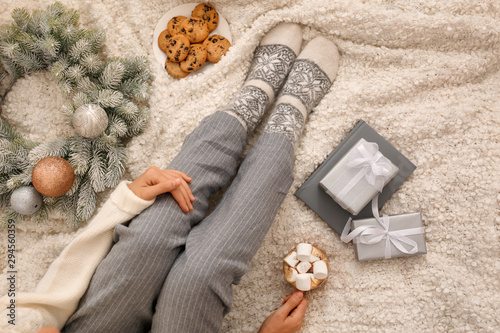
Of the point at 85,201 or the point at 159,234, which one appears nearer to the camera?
the point at 159,234

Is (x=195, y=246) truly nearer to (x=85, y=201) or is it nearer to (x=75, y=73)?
(x=85, y=201)

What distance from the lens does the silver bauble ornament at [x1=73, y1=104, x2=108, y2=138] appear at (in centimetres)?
92

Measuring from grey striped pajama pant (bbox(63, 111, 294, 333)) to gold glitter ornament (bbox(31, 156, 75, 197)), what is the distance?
0.57ft

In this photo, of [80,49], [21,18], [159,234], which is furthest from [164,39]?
[159,234]

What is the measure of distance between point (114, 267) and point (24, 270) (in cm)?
32

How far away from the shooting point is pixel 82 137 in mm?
1009

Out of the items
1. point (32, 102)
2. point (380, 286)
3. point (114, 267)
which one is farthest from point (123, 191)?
point (380, 286)

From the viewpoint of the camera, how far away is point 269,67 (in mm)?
1167

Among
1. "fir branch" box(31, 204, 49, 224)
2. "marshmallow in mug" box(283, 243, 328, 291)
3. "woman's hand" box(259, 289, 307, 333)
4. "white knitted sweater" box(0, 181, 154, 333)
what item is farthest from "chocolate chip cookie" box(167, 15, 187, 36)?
"woman's hand" box(259, 289, 307, 333)

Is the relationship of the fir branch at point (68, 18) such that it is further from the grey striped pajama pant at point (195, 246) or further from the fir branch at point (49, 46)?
the grey striped pajama pant at point (195, 246)

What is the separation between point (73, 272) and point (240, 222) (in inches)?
16.0

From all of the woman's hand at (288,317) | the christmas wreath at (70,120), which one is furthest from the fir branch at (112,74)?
the woman's hand at (288,317)

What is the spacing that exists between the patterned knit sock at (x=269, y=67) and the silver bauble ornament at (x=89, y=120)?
0.35 metres

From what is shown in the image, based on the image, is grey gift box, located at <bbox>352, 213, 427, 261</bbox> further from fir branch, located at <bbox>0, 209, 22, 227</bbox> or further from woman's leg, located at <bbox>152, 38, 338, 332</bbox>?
fir branch, located at <bbox>0, 209, 22, 227</bbox>
